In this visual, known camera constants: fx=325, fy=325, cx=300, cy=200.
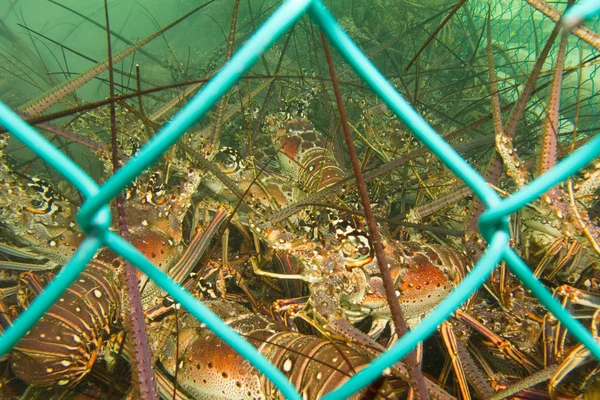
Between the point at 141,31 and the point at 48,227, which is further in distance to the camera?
the point at 141,31

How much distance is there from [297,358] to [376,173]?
45.9 inches

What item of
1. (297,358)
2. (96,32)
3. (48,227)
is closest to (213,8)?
(96,32)

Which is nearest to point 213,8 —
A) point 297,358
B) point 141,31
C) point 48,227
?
point 141,31

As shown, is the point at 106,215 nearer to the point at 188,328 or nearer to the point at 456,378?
the point at 188,328

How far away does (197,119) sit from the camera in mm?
508

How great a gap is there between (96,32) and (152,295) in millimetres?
18681

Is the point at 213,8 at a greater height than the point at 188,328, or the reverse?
the point at 213,8

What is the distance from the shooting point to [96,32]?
634 inches

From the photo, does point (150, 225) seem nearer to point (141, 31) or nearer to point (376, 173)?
point (376, 173)

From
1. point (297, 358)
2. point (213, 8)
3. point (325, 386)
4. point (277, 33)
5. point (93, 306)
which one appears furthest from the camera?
point (213, 8)

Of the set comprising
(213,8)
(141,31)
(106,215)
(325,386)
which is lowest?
(325,386)

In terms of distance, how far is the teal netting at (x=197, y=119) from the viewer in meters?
0.47

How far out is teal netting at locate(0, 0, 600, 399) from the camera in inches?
18.5

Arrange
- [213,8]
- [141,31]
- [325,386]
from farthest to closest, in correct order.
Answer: [141,31]
[213,8]
[325,386]
